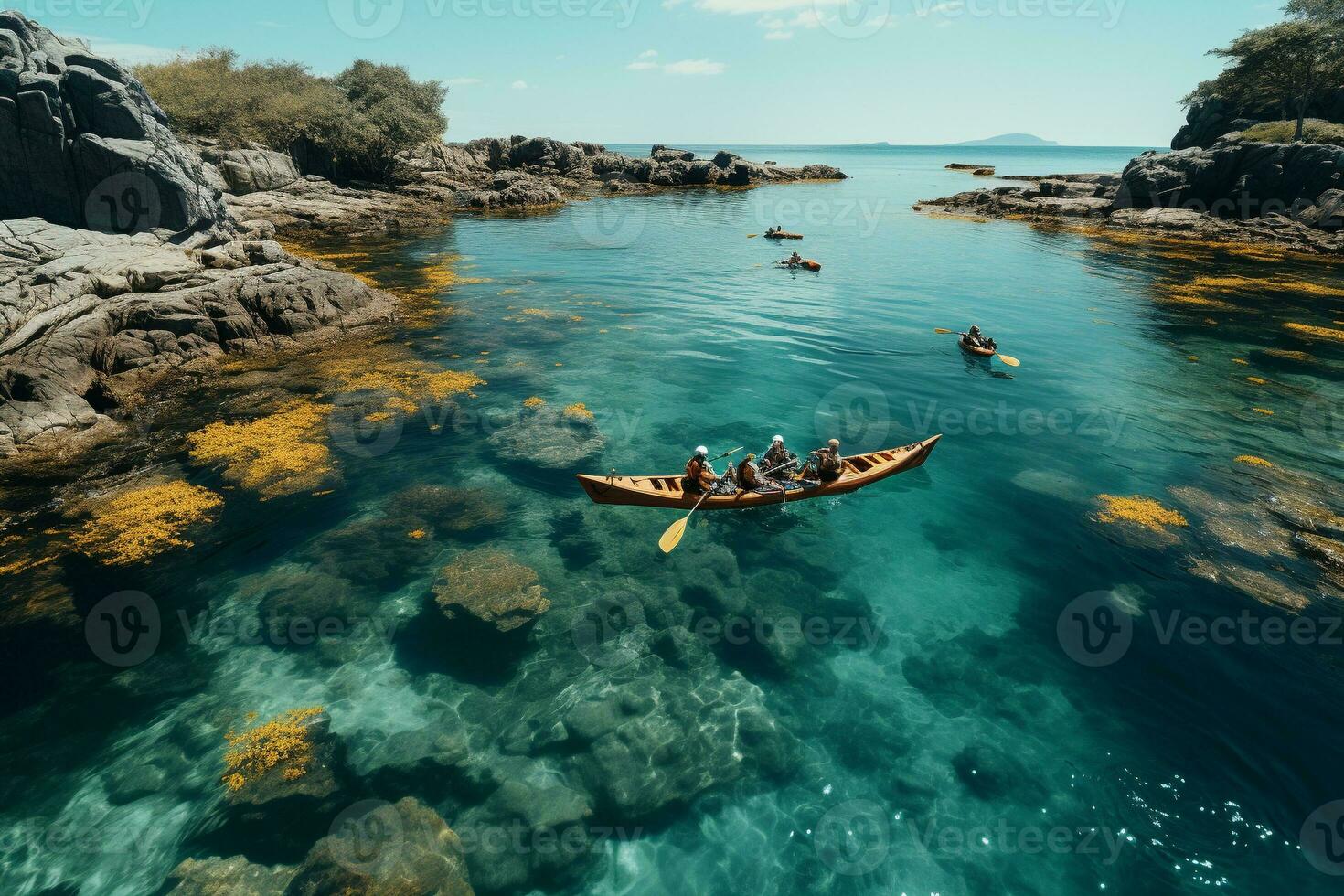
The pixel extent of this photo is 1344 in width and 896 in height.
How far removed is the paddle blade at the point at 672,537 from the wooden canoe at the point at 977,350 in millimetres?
22903

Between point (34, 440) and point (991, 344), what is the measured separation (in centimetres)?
4139

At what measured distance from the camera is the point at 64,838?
979 cm

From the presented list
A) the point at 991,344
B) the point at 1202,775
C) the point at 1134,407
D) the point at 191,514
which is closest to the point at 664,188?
the point at 991,344

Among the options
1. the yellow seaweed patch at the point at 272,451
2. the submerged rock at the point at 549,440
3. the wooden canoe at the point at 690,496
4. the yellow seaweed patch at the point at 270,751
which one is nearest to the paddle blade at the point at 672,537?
the wooden canoe at the point at 690,496

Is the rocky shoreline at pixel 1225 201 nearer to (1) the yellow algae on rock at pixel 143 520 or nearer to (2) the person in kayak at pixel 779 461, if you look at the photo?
(2) the person in kayak at pixel 779 461

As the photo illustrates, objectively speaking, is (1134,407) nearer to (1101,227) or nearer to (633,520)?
(633,520)

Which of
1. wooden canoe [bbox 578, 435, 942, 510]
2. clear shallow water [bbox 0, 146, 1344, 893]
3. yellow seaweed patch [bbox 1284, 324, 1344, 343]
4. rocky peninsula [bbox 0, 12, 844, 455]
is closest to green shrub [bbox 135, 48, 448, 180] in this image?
rocky peninsula [bbox 0, 12, 844, 455]

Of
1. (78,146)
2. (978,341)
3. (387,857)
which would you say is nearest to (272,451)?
(387,857)

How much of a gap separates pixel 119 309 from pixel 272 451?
467 inches

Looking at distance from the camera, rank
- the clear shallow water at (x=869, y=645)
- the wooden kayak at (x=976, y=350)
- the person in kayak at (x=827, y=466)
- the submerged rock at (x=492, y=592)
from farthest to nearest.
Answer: the wooden kayak at (x=976, y=350) < the person in kayak at (x=827, y=466) < the submerged rock at (x=492, y=592) < the clear shallow water at (x=869, y=645)

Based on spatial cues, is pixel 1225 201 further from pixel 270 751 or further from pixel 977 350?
pixel 270 751

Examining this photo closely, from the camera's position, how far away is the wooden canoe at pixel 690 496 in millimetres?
17547

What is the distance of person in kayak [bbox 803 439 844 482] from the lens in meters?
18.3

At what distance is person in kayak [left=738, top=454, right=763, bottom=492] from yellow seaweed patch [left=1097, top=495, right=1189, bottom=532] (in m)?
10.7
